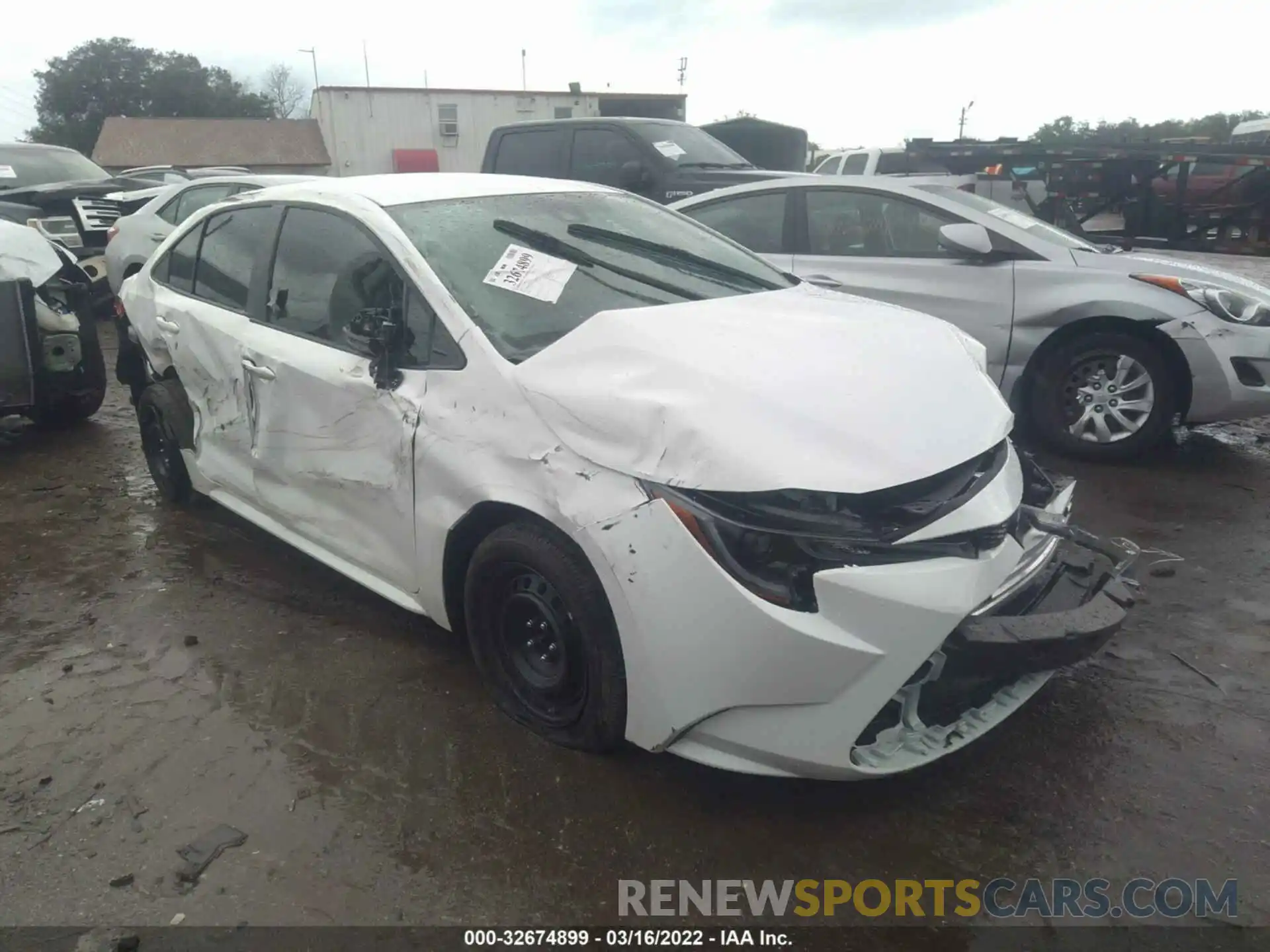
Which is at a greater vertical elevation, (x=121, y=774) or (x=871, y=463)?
(x=871, y=463)

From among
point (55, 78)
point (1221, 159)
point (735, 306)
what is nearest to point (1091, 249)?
point (735, 306)

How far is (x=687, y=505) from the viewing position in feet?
7.30

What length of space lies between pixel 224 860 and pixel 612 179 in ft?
23.7

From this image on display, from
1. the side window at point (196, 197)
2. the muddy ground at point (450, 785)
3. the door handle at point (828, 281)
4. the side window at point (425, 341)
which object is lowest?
the muddy ground at point (450, 785)

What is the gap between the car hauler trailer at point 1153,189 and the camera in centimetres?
1033

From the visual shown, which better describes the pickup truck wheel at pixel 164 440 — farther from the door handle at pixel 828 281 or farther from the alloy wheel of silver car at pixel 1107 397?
the alloy wheel of silver car at pixel 1107 397

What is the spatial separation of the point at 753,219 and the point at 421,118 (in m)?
30.2

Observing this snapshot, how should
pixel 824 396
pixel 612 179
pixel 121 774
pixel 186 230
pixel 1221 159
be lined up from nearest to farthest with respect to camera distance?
pixel 824 396 < pixel 121 774 < pixel 186 230 < pixel 612 179 < pixel 1221 159

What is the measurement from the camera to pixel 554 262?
3.10 meters

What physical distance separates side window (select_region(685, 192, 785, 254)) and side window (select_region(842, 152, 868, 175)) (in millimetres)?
8562

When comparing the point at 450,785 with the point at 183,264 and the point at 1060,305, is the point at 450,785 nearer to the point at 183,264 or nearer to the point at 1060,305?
the point at 183,264

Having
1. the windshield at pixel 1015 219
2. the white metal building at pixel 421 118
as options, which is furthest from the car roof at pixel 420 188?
the white metal building at pixel 421 118

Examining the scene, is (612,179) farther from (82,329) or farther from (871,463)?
(871,463)

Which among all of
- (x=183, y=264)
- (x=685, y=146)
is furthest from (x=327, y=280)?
(x=685, y=146)
